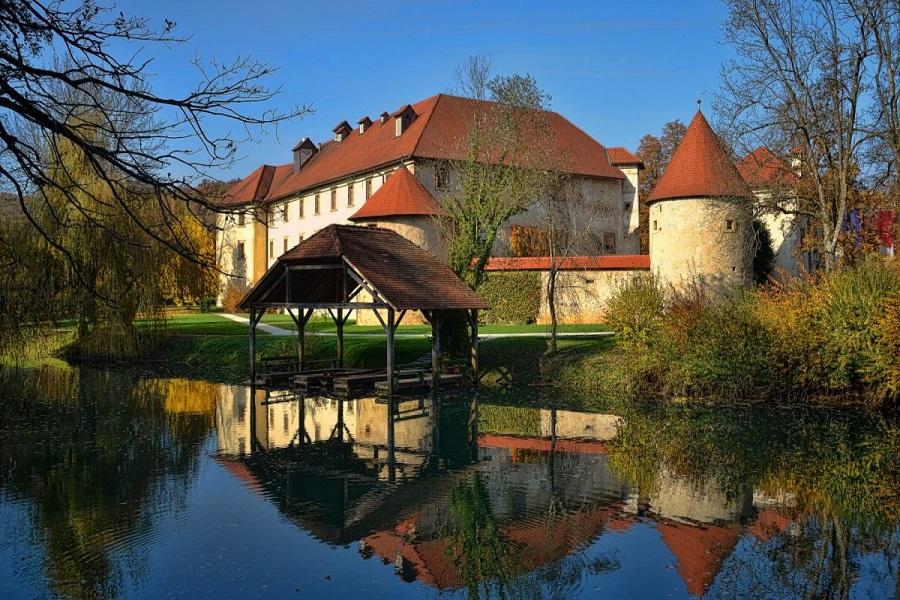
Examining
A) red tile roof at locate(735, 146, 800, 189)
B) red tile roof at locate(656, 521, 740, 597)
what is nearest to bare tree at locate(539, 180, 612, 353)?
red tile roof at locate(735, 146, 800, 189)

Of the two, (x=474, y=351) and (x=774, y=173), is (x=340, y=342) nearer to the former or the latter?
(x=474, y=351)

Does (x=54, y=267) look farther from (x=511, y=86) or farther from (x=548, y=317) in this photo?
(x=548, y=317)

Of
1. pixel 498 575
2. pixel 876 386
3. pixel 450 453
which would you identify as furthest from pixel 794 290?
pixel 498 575

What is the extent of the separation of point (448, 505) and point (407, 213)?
78.6ft

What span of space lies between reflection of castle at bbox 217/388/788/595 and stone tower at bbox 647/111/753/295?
13.3 meters

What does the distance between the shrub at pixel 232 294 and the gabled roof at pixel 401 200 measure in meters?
16.4

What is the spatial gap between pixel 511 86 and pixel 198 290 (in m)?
13.6

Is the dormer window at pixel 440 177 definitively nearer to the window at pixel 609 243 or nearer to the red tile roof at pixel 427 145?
the red tile roof at pixel 427 145

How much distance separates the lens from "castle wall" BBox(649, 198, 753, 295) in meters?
27.4

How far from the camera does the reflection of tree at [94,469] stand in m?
7.90

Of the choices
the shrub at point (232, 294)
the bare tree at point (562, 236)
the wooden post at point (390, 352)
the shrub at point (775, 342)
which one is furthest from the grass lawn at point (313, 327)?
the wooden post at point (390, 352)

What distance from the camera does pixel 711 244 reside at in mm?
27469

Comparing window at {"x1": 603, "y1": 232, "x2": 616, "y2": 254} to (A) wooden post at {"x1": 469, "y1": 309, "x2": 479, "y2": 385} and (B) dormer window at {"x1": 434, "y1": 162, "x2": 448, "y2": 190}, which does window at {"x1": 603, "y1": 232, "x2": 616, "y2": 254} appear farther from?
(A) wooden post at {"x1": 469, "y1": 309, "x2": 479, "y2": 385}

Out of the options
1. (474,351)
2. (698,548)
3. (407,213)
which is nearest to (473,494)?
(698,548)
